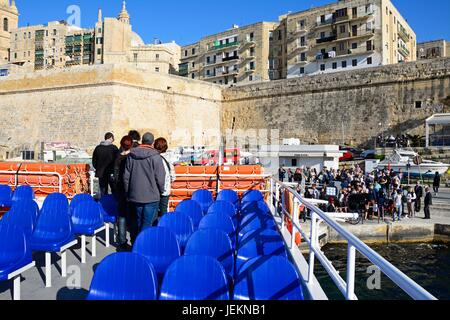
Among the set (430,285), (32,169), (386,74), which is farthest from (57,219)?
(386,74)

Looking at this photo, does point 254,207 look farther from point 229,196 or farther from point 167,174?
point 167,174

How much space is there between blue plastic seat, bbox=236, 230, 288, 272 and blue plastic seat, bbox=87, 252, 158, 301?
76 centimetres

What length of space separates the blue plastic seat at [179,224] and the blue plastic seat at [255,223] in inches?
20.8

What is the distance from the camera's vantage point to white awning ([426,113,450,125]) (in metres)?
22.3

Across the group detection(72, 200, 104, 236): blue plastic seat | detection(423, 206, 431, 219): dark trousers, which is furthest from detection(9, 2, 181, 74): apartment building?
detection(72, 200, 104, 236): blue plastic seat

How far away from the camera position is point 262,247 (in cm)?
306

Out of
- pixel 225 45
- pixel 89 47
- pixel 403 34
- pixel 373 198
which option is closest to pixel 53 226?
pixel 373 198

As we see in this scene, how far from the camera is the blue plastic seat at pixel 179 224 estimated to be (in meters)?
3.68

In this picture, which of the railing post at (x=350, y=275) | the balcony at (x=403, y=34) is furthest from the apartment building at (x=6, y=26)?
the railing post at (x=350, y=275)

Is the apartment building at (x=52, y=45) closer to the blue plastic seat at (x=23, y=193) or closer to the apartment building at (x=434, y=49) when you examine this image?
the apartment building at (x=434, y=49)

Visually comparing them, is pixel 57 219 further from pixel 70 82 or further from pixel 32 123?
pixel 32 123

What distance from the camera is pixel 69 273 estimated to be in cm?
369

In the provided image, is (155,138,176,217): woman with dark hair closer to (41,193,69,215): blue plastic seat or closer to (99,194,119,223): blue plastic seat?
(99,194,119,223): blue plastic seat

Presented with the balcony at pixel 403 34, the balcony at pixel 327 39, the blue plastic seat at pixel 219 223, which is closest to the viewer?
the blue plastic seat at pixel 219 223
